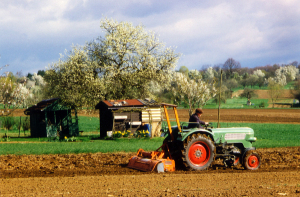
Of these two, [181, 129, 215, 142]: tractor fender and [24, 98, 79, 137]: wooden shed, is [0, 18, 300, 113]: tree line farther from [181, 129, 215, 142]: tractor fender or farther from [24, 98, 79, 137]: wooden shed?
[181, 129, 215, 142]: tractor fender

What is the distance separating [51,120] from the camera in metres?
26.9

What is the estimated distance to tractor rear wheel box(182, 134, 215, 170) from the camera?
1046 cm

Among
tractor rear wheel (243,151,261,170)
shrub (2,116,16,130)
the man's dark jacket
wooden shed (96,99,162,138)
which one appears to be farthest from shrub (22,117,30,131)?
tractor rear wheel (243,151,261,170)

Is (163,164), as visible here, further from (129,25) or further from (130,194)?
(129,25)

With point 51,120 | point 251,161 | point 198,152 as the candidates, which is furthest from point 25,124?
point 251,161

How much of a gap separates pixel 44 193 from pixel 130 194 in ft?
6.22

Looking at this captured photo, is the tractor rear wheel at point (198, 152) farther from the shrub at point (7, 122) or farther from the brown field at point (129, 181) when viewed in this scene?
the shrub at point (7, 122)

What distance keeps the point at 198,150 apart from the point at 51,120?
1858 centimetres

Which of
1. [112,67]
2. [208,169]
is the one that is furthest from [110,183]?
[112,67]

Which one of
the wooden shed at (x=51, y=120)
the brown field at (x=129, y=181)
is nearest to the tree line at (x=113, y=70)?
the wooden shed at (x=51, y=120)

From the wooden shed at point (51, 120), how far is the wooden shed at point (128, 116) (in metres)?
3.02

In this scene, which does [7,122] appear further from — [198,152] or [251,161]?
[251,161]

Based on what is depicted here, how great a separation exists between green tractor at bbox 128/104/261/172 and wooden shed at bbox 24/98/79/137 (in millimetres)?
16046

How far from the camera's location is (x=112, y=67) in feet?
95.8
